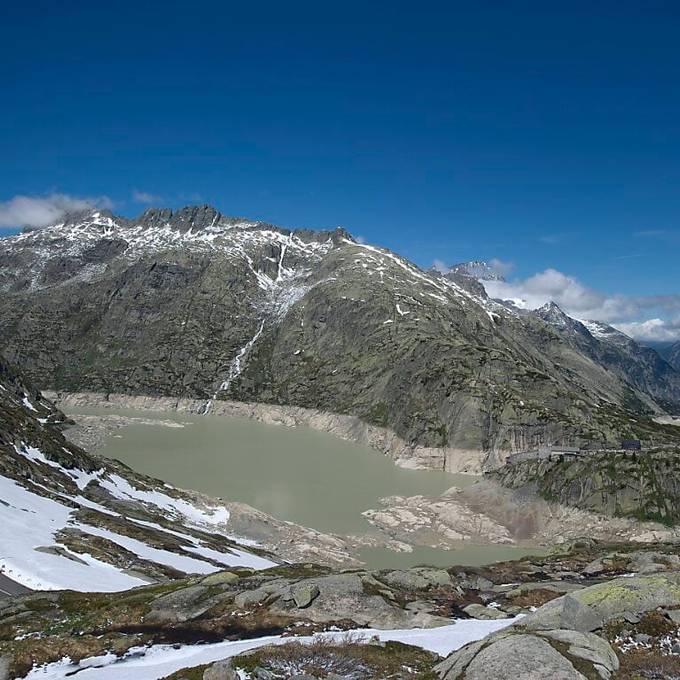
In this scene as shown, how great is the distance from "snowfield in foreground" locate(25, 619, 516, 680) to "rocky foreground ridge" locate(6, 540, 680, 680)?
0.22 ft

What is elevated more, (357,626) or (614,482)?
(614,482)

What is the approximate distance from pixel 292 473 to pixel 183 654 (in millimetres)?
85821

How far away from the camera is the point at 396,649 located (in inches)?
560

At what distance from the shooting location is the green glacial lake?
227 ft

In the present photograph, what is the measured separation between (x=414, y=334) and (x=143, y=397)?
3905 inches

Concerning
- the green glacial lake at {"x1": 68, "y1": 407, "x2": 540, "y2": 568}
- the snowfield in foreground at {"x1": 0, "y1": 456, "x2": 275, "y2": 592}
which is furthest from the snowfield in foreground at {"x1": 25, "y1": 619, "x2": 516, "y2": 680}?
the green glacial lake at {"x1": 68, "y1": 407, "x2": 540, "y2": 568}

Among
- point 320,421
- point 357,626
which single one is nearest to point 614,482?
point 357,626

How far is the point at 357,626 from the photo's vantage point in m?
17.9

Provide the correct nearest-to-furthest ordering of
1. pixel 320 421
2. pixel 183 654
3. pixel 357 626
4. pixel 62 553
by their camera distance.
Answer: pixel 183 654
pixel 357 626
pixel 62 553
pixel 320 421

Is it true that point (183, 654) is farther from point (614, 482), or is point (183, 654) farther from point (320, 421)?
point (320, 421)

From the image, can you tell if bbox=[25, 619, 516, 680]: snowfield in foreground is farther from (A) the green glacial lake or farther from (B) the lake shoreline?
(B) the lake shoreline

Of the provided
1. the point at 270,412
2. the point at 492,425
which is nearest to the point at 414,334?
the point at 270,412

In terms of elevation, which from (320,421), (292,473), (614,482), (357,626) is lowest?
(292,473)

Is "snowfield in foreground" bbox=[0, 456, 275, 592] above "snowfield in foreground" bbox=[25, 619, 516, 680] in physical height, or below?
below
